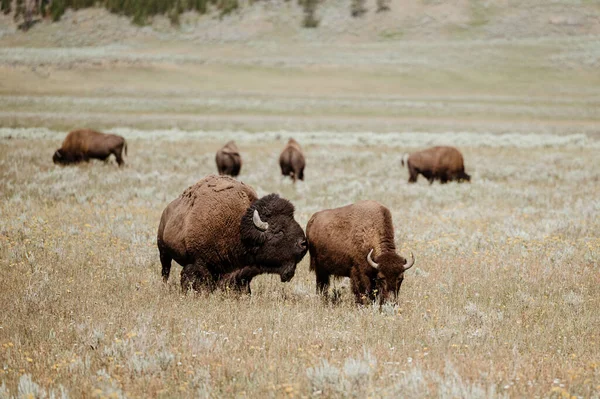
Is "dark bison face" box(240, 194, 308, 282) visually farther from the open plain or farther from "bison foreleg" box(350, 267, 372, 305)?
"bison foreleg" box(350, 267, 372, 305)

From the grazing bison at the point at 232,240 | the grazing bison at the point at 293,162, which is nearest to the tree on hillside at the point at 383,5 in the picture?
the grazing bison at the point at 293,162

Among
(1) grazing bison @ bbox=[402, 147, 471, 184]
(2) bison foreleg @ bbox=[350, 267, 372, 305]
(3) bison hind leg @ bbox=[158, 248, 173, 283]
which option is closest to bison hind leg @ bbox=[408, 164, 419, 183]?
(1) grazing bison @ bbox=[402, 147, 471, 184]

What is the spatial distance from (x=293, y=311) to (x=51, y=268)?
349cm

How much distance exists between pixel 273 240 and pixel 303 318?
4.03 ft

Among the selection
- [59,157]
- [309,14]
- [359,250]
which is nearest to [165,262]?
[359,250]

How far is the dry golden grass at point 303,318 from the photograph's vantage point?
4879mm

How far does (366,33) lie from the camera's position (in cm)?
11781

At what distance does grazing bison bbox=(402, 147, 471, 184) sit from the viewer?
Answer: 65.8 ft

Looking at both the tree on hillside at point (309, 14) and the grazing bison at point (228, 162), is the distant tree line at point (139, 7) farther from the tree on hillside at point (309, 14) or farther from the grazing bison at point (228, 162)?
the grazing bison at point (228, 162)

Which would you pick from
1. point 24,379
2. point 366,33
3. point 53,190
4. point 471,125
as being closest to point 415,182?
point 53,190

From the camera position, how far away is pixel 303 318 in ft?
21.7

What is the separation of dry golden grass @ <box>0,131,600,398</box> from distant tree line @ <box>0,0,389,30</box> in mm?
113660

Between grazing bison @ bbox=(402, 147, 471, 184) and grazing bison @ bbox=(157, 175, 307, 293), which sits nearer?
grazing bison @ bbox=(157, 175, 307, 293)

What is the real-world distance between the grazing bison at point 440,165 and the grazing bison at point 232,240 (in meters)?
13.1
